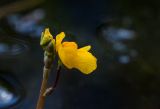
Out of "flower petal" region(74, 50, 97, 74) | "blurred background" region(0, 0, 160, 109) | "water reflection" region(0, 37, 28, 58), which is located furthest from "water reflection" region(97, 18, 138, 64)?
"flower petal" region(74, 50, 97, 74)

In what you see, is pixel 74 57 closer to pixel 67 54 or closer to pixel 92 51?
pixel 67 54

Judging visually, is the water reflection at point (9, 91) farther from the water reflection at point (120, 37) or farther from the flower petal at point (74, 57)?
the flower petal at point (74, 57)

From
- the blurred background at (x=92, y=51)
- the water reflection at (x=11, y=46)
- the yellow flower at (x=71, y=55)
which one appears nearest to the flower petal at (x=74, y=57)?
the yellow flower at (x=71, y=55)

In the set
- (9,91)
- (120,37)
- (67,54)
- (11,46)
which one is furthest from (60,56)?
(120,37)

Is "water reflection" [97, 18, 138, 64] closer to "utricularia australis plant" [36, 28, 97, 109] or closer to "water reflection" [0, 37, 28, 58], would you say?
"water reflection" [0, 37, 28, 58]

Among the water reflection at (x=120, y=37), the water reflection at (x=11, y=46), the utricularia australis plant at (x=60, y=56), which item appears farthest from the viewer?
the water reflection at (x=120, y=37)
